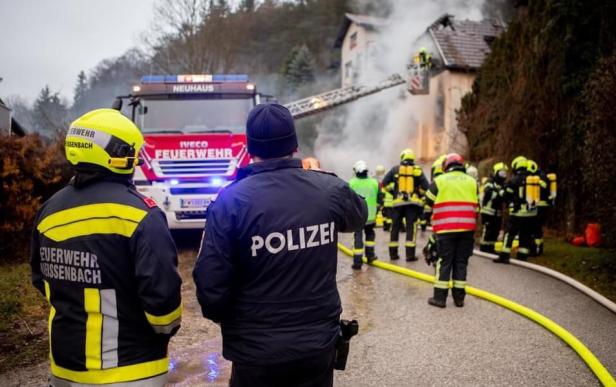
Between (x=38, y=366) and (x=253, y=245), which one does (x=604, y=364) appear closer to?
(x=253, y=245)

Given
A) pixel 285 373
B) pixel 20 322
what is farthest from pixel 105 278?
pixel 20 322

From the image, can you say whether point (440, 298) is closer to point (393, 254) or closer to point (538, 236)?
point (393, 254)

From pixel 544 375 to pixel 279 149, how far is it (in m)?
3.36

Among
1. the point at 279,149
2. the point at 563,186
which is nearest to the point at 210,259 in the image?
the point at 279,149

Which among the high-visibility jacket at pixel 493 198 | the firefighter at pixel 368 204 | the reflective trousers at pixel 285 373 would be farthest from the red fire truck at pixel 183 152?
the reflective trousers at pixel 285 373

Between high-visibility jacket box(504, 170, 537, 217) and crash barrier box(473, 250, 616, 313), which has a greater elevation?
high-visibility jacket box(504, 170, 537, 217)

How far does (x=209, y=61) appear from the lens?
2355 cm

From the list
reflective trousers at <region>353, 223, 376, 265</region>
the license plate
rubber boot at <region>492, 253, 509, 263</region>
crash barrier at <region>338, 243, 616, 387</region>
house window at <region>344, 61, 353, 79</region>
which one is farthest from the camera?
house window at <region>344, 61, 353, 79</region>

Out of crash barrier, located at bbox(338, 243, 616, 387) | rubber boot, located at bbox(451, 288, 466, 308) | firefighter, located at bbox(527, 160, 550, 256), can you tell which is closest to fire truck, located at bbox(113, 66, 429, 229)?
crash barrier, located at bbox(338, 243, 616, 387)

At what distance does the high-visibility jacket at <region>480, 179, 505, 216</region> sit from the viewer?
1038cm

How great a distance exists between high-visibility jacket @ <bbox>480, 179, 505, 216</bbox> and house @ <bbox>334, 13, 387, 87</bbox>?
72.7 feet

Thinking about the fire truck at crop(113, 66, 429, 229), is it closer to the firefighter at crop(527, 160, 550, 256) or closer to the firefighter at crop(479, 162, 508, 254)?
the firefighter at crop(479, 162, 508, 254)

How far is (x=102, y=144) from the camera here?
2.41 meters

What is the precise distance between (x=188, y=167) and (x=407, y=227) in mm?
4067
